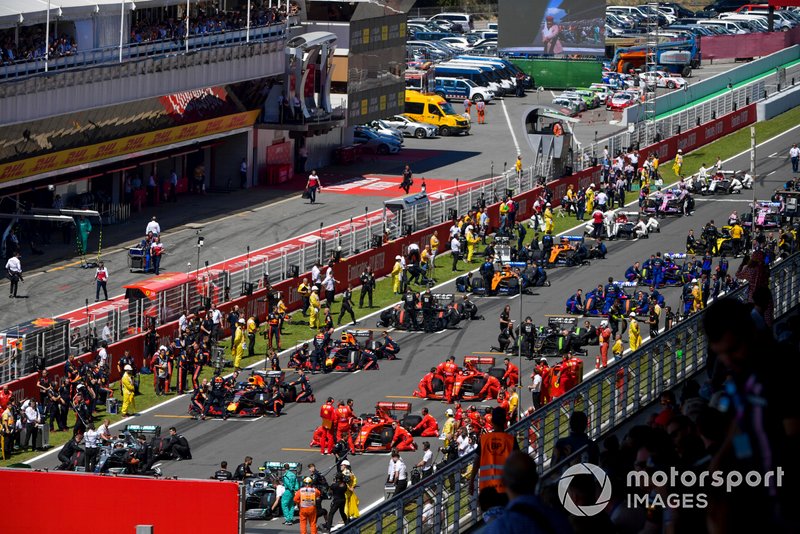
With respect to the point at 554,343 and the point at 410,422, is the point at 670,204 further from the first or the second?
the point at 410,422

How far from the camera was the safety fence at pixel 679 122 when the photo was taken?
67125mm

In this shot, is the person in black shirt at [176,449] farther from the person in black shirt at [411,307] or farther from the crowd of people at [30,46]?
the crowd of people at [30,46]

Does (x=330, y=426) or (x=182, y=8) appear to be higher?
(x=182, y=8)

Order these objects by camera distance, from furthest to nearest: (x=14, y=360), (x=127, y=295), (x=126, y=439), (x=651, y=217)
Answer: (x=651, y=217), (x=127, y=295), (x=14, y=360), (x=126, y=439)

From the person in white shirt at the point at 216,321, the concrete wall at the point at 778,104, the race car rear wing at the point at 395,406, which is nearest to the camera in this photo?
the race car rear wing at the point at 395,406

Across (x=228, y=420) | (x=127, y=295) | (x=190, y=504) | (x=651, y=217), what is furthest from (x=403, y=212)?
(x=190, y=504)

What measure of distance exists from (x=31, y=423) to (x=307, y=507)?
32.0 feet

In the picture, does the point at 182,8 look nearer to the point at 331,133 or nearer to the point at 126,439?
the point at 331,133

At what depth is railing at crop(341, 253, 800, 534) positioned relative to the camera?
16688 millimetres

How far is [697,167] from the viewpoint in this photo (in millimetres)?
66250

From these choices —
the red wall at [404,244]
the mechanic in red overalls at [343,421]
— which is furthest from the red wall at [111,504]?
the red wall at [404,244]

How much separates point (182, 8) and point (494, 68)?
32.8 m

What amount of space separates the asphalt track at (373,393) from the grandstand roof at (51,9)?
14834 millimetres

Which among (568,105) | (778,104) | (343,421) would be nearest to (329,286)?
(343,421)
